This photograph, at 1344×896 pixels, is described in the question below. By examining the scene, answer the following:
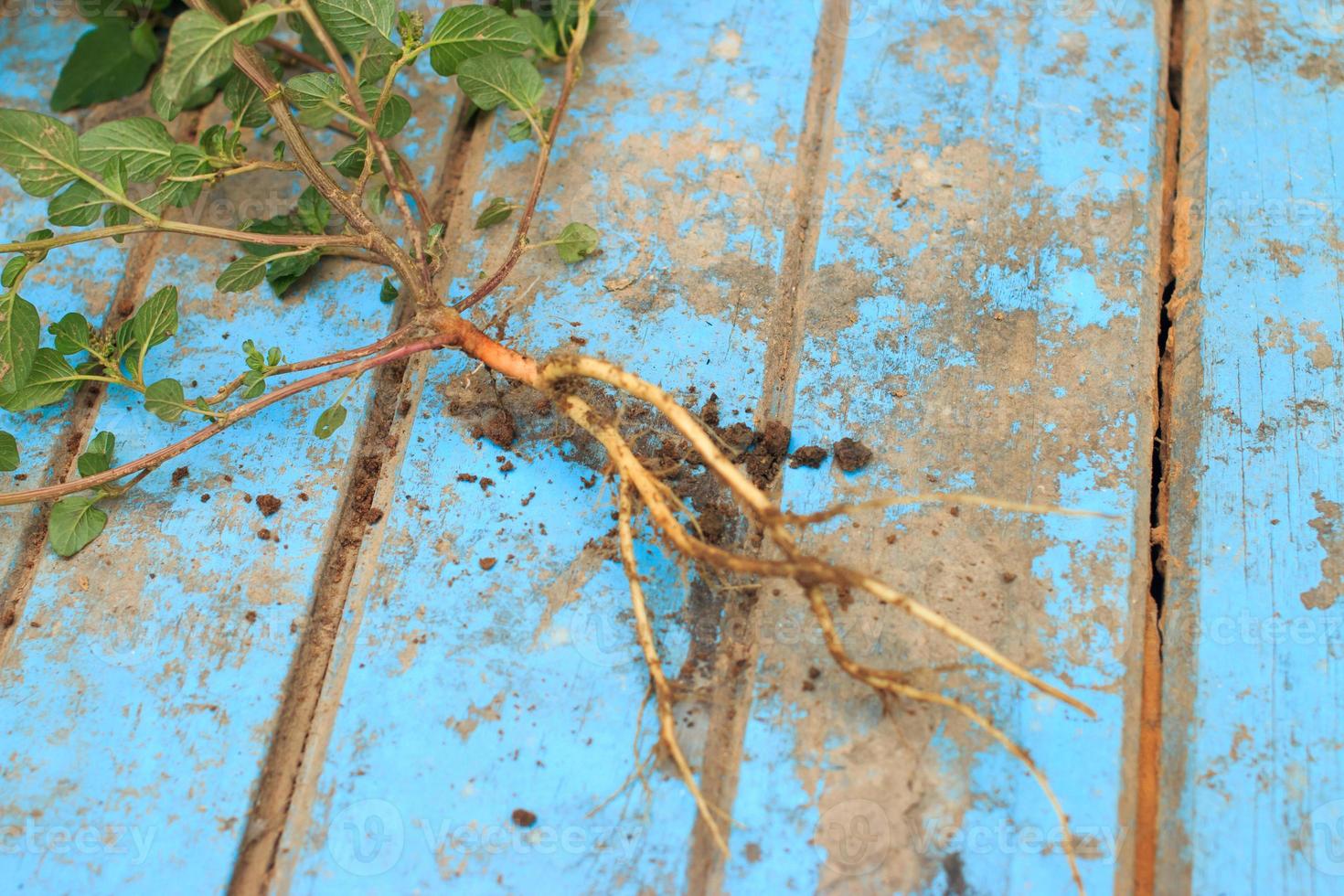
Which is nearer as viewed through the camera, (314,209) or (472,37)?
(472,37)

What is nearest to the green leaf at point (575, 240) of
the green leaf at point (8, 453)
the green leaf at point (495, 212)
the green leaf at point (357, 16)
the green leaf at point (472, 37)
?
the green leaf at point (495, 212)

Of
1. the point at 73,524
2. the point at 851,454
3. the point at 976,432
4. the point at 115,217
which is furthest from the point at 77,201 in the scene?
the point at 976,432

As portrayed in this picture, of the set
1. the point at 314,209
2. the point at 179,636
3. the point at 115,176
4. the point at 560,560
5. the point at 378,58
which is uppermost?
the point at 378,58

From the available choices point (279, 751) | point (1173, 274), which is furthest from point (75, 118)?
point (1173, 274)

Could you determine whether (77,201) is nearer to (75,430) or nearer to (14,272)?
(14,272)

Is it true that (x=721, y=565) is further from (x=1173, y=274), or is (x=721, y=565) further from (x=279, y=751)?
(x=1173, y=274)

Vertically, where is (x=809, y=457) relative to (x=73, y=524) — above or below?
above
